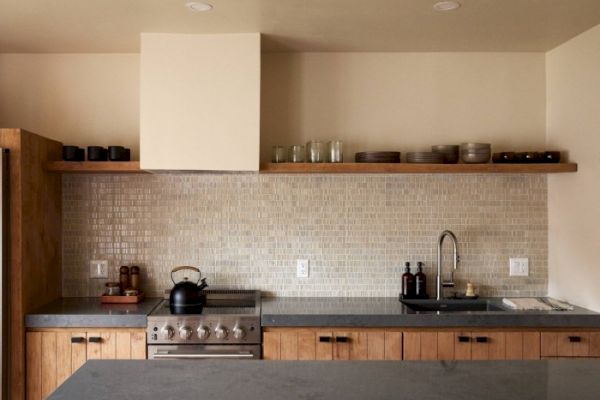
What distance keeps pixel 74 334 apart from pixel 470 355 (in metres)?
2.12

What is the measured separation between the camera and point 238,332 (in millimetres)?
2795

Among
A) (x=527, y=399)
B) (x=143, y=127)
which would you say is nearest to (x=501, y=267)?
(x=527, y=399)

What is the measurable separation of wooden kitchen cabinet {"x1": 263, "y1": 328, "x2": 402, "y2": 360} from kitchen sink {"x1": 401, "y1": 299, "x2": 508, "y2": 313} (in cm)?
52

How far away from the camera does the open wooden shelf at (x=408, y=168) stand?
3129mm

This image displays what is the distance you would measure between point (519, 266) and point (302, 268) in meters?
1.40

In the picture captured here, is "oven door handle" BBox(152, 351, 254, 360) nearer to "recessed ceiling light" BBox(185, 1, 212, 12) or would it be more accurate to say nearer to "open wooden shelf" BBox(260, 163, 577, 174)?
"open wooden shelf" BBox(260, 163, 577, 174)

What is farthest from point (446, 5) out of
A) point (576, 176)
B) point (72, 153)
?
point (72, 153)

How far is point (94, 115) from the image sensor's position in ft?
11.3

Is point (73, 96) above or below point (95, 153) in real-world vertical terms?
above

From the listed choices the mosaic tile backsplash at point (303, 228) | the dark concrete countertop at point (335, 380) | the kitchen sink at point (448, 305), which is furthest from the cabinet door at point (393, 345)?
the dark concrete countertop at point (335, 380)

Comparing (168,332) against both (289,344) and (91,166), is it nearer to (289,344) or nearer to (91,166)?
(289,344)

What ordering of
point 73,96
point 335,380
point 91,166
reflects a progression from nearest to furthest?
point 335,380 < point 91,166 < point 73,96

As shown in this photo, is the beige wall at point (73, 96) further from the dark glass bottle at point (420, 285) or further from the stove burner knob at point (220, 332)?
the dark glass bottle at point (420, 285)

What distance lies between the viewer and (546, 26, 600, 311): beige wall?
2943 mm
